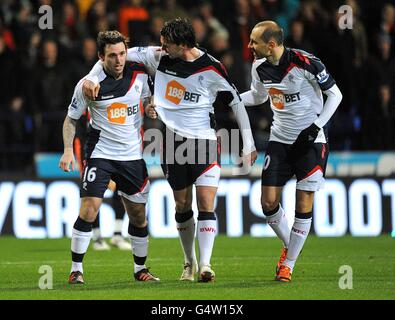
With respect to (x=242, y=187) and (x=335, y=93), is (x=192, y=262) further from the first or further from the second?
(x=242, y=187)

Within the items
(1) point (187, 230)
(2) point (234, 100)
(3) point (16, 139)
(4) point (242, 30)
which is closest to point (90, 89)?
(2) point (234, 100)

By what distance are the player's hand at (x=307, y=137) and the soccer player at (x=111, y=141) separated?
1566 millimetres

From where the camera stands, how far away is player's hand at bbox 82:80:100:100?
1030 centimetres

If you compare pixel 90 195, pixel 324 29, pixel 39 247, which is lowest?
pixel 39 247

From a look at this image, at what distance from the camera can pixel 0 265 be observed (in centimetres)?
1276

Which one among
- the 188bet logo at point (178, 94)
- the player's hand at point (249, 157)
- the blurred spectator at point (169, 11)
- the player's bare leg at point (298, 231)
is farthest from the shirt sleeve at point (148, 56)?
the blurred spectator at point (169, 11)

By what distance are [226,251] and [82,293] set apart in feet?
16.7

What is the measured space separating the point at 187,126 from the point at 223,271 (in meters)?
2.01

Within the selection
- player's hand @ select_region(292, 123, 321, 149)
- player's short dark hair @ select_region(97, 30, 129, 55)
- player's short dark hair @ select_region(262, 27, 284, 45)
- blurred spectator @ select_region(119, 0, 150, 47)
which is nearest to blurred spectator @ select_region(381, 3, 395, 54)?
blurred spectator @ select_region(119, 0, 150, 47)

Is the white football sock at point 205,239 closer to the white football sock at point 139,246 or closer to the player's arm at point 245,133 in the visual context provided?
the white football sock at point 139,246

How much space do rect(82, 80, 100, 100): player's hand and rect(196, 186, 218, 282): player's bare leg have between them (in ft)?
4.45

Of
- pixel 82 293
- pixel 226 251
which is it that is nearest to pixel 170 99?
pixel 82 293

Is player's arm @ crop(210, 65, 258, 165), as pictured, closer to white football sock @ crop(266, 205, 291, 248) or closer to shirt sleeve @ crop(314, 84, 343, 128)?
shirt sleeve @ crop(314, 84, 343, 128)

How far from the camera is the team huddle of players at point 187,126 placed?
10438 mm
